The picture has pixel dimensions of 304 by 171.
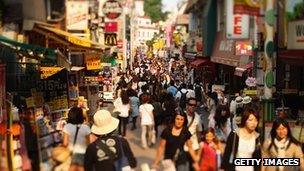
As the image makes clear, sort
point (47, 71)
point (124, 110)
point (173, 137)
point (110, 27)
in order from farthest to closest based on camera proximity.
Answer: point (47, 71), point (124, 110), point (110, 27), point (173, 137)

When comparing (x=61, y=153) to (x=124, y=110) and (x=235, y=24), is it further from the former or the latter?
(x=235, y=24)

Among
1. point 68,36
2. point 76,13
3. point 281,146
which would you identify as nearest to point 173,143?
point 281,146

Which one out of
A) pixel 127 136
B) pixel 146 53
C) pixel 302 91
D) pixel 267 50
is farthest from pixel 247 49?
pixel 127 136

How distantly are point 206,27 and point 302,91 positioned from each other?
35.5ft

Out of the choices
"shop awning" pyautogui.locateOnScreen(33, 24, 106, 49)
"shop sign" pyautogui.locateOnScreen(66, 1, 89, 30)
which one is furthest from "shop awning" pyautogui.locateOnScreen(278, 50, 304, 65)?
"shop sign" pyautogui.locateOnScreen(66, 1, 89, 30)

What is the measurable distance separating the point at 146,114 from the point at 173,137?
51cm

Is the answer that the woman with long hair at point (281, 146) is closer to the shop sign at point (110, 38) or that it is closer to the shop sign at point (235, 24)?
the shop sign at point (235, 24)

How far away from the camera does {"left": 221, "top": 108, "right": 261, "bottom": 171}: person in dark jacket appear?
20.2 feet

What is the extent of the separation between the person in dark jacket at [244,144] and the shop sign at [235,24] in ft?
3.34

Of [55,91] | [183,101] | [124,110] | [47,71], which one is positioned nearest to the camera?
[124,110]

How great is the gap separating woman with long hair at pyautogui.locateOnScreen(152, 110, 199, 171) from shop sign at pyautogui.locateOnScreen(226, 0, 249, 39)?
1255mm

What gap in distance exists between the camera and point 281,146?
6.80 meters

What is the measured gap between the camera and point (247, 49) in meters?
19.0

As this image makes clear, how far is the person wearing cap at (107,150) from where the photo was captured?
19.6ft
